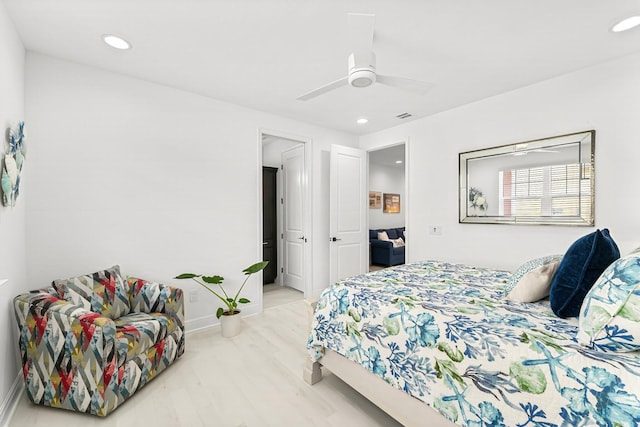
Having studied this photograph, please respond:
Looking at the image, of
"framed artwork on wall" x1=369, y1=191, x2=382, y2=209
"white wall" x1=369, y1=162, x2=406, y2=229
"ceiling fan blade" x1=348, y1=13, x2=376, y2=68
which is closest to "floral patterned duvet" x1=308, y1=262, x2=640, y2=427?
"ceiling fan blade" x1=348, y1=13, x2=376, y2=68

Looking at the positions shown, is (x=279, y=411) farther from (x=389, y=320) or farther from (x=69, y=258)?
(x=69, y=258)

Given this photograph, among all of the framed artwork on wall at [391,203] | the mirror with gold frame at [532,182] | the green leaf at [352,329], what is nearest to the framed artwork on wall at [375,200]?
the framed artwork on wall at [391,203]

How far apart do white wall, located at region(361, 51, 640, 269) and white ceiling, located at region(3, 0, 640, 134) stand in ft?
0.65

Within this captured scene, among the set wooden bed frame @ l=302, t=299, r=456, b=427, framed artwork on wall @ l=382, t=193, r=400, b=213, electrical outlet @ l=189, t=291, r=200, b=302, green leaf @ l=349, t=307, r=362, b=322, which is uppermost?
framed artwork on wall @ l=382, t=193, r=400, b=213

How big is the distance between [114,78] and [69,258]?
1.66 metres

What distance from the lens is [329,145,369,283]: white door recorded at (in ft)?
13.5

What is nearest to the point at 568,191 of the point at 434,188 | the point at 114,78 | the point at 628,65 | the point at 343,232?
the point at 628,65

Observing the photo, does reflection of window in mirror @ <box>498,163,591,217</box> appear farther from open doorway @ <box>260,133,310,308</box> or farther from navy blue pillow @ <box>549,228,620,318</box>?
open doorway @ <box>260,133,310,308</box>

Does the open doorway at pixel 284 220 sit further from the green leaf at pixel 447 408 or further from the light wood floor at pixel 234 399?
the green leaf at pixel 447 408

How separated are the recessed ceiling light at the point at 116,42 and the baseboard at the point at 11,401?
2501mm

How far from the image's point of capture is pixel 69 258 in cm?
240

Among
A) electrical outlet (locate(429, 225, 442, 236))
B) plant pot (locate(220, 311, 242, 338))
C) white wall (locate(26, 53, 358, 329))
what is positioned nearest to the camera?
white wall (locate(26, 53, 358, 329))

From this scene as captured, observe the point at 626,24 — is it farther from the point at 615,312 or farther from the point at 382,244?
the point at 382,244

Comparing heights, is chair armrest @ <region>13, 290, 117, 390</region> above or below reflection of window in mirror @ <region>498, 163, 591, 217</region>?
below
